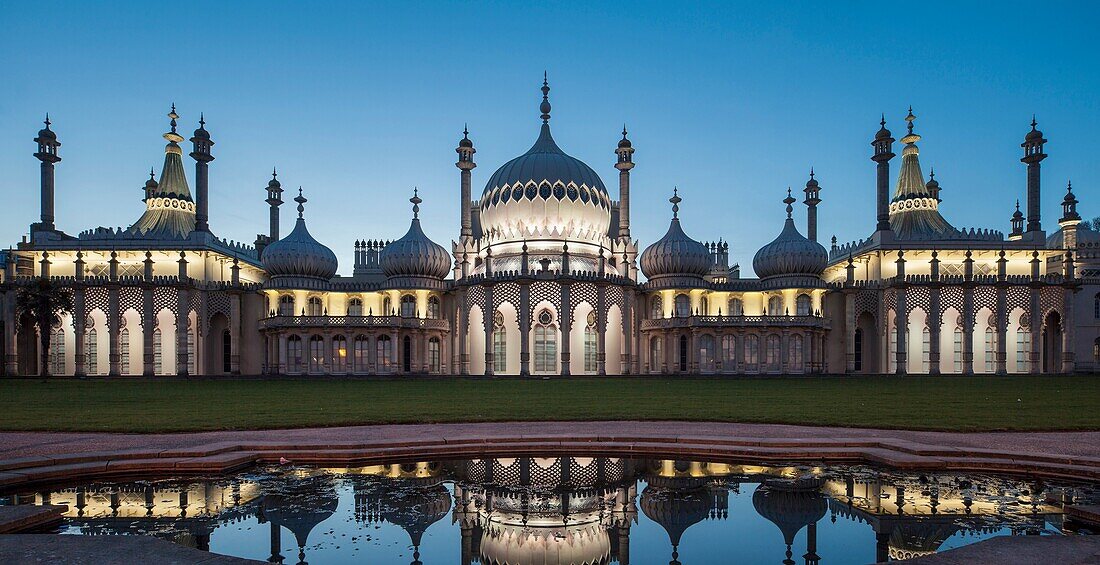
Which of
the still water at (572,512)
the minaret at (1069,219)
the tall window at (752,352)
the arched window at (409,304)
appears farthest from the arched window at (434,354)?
the minaret at (1069,219)

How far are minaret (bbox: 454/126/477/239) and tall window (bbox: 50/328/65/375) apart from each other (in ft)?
84.1

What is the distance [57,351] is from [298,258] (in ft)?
49.4

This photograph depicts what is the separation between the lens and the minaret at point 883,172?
5081 cm

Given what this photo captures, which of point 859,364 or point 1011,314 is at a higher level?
point 1011,314

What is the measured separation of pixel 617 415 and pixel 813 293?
35.3 m

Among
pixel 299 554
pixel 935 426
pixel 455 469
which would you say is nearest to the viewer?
pixel 299 554

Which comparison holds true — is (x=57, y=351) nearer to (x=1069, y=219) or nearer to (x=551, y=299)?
(x=551, y=299)

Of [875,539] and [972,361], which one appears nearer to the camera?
[875,539]

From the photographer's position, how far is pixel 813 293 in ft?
159

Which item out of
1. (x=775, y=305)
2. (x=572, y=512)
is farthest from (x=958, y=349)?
(x=572, y=512)

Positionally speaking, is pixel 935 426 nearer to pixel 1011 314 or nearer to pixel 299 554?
pixel 299 554

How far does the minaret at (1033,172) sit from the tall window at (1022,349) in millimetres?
8406

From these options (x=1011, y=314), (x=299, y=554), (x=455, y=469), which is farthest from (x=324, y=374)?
(x=1011, y=314)

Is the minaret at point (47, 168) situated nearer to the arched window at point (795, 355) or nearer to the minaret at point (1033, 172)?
the arched window at point (795, 355)
